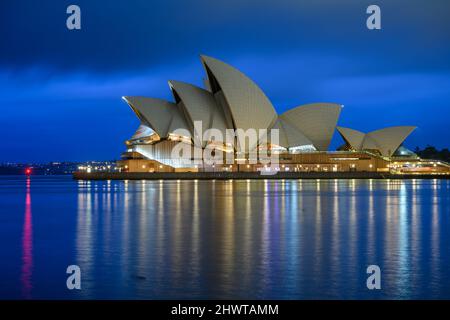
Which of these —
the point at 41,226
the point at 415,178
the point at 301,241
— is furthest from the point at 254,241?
the point at 415,178

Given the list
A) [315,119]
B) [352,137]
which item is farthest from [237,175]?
[352,137]

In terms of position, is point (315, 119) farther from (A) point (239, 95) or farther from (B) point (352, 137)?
(A) point (239, 95)

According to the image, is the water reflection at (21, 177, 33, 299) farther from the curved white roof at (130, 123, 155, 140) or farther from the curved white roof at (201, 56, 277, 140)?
the curved white roof at (130, 123, 155, 140)

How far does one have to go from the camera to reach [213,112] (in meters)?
70.3

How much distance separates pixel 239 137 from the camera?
7256 centimetres

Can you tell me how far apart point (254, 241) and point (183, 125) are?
181 ft

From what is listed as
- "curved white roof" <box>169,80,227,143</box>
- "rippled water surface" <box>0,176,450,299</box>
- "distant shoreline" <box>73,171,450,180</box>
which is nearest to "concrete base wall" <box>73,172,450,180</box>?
"distant shoreline" <box>73,171,450,180</box>

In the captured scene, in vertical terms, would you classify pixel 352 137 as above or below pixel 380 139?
above

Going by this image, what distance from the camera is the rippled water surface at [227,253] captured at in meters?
11.3

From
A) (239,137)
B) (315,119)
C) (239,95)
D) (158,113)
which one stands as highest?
(239,95)

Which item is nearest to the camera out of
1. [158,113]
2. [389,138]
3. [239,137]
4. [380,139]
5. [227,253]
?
[227,253]

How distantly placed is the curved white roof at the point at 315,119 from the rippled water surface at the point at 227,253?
5071cm

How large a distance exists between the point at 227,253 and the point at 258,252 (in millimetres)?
775

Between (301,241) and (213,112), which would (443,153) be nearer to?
(213,112)
